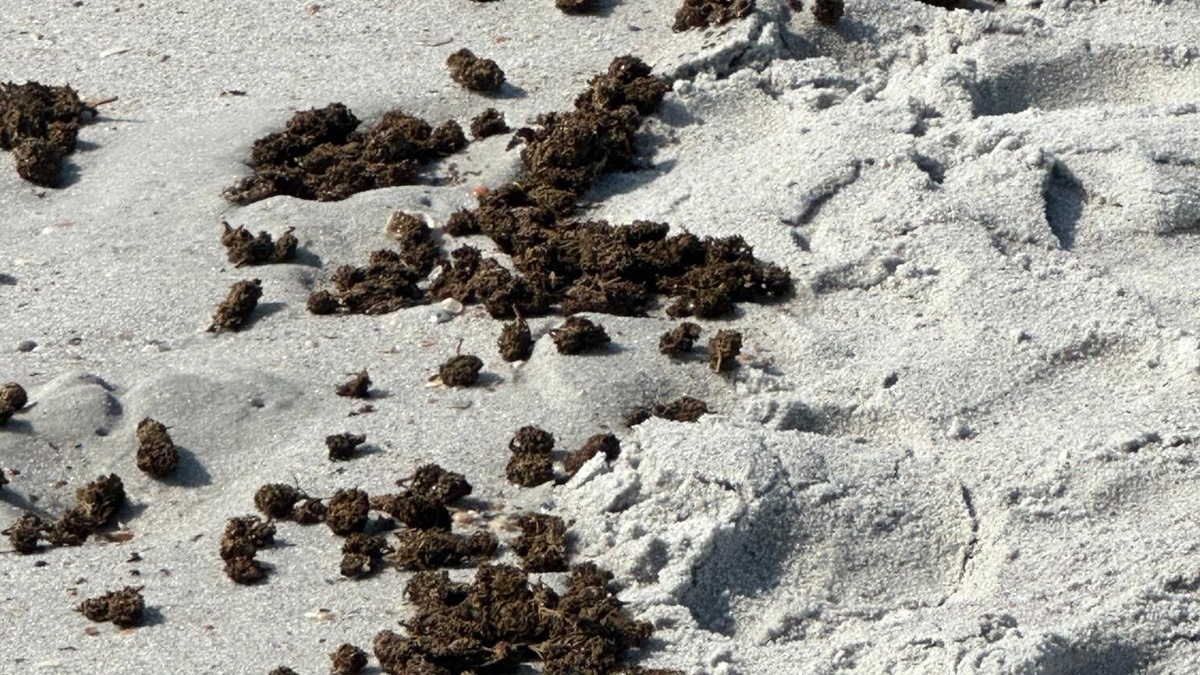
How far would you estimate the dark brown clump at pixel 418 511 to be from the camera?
21.2ft

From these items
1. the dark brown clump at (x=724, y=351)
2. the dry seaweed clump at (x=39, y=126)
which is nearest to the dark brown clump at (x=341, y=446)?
the dark brown clump at (x=724, y=351)

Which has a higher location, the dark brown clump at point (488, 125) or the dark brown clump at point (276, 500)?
the dark brown clump at point (488, 125)

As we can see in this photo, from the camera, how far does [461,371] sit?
712cm

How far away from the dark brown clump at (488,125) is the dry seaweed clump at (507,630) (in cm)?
296

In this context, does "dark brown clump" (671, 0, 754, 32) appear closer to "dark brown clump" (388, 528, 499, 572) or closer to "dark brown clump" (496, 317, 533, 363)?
"dark brown clump" (496, 317, 533, 363)

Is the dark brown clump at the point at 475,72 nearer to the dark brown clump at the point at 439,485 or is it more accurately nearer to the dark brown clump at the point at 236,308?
the dark brown clump at the point at 236,308

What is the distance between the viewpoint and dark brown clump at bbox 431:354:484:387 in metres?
7.13

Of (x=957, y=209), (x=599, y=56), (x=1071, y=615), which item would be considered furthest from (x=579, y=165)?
(x=1071, y=615)

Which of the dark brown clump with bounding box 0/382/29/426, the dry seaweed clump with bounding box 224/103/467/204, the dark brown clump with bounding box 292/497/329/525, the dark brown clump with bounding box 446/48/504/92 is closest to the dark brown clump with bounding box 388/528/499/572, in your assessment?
the dark brown clump with bounding box 292/497/329/525

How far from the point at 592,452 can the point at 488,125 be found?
7.65 feet

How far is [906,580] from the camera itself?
247 inches

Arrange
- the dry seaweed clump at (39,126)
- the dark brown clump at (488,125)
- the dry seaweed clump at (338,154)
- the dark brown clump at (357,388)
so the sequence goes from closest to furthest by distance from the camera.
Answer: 1. the dark brown clump at (357,388)
2. the dry seaweed clump at (338,154)
3. the dry seaweed clump at (39,126)
4. the dark brown clump at (488,125)

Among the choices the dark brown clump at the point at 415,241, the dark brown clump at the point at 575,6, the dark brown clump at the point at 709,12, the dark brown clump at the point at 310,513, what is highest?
the dark brown clump at the point at 709,12

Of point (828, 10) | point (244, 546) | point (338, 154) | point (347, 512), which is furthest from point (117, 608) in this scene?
point (828, 10)
